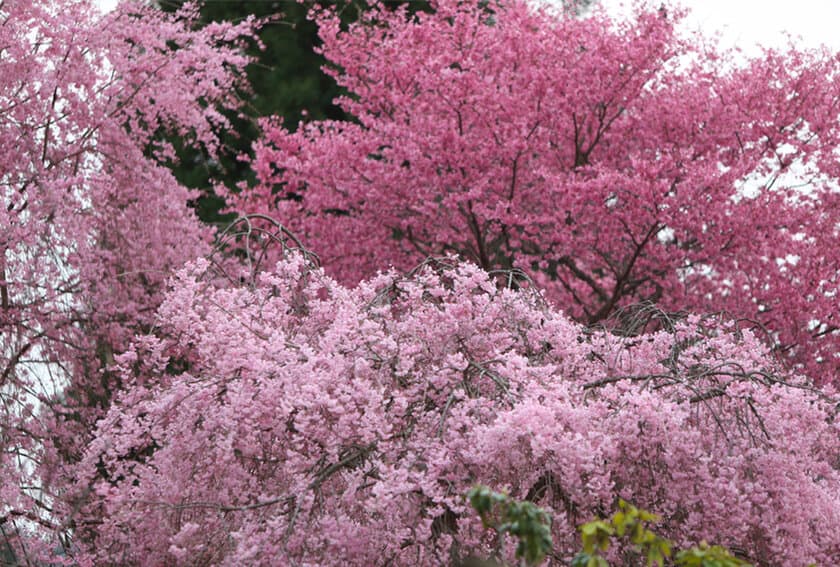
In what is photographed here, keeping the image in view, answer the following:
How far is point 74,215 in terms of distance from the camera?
21.8 feet

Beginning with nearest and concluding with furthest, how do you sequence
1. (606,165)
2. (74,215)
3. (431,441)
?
1. (431,441)
2. (74,215)
3. (606,165)

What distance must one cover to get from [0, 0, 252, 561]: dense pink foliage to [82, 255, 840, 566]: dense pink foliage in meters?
1.42

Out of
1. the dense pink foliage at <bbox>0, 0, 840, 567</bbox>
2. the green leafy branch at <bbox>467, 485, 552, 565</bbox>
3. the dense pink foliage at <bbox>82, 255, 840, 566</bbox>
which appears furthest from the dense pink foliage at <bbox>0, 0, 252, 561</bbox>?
the green leafy branch at <bbox>467, 485, 552, 565</bbox>

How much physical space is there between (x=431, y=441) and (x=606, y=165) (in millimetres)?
5896

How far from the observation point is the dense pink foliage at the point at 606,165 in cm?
830

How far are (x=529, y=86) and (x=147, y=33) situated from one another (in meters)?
3.31

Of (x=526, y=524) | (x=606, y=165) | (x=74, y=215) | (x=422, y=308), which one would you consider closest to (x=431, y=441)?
(x=422, y=308)

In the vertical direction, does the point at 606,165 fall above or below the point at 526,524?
above

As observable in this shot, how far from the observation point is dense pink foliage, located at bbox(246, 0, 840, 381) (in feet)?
27.2

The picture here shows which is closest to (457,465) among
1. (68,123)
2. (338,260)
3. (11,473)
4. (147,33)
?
(11,473)

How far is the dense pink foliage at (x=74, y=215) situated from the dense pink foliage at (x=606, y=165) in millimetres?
1924

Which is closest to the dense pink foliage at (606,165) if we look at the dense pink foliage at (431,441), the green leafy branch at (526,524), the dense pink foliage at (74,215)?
the dense pink foliage at (74,215)

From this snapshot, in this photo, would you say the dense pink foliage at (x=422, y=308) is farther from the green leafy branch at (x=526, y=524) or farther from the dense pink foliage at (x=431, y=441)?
the green leafy branch at (x=526, y=524)

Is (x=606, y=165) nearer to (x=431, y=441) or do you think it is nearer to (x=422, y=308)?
(x=422, y=308)
